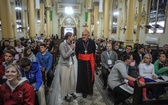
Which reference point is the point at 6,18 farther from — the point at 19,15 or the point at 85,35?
the point at 19,15

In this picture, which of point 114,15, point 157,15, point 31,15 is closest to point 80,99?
point 157,15

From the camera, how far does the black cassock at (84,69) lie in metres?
3.94

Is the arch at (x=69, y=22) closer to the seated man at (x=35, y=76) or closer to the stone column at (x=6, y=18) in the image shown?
the stone column at (x=6, y=18)

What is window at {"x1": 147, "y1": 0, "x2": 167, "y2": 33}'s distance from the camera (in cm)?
995

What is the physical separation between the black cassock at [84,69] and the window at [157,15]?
25.6 feet

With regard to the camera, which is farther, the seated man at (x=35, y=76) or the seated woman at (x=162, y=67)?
the seated woman at (x=162, y=67)

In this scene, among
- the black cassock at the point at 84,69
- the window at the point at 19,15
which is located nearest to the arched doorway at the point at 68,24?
the window at the point at 19,15

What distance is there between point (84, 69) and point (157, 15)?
9.20 metres

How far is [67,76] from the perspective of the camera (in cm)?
389

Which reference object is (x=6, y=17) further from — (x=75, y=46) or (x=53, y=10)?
(x=53, y=10)

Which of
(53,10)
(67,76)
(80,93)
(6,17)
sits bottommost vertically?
(80,93)

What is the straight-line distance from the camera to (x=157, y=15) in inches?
418

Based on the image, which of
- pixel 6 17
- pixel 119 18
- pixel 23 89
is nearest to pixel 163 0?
pixel 119 18

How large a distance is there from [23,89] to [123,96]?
85.1 inches
